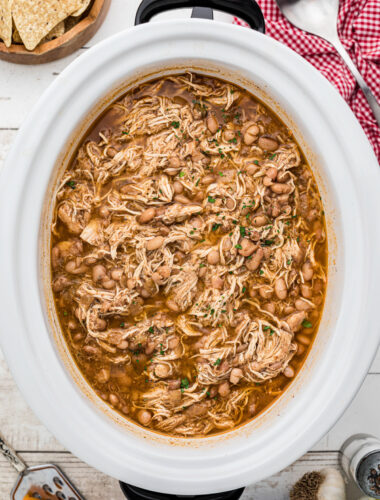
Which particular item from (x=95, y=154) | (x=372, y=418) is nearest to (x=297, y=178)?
(x=95, y=154)

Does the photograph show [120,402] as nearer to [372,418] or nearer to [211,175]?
[211,175]

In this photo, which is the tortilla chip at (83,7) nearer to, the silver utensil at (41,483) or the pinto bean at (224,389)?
the pinto bean at (224,389)

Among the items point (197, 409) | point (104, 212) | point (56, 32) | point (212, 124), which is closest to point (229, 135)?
point (212, 124)

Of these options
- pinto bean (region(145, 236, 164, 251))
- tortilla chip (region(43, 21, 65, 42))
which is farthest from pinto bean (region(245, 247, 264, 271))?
tortilla chip (region(43, 21, 65, 42))

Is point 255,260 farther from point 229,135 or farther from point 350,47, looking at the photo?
point 350,47

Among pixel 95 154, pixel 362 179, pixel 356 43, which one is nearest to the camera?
pixel 362 179
